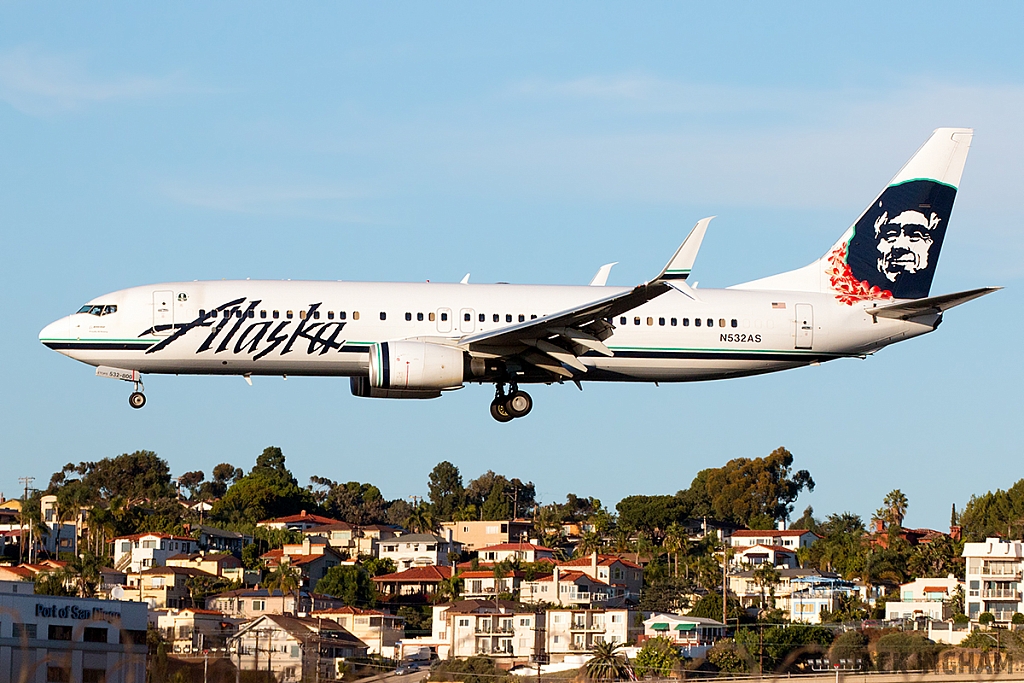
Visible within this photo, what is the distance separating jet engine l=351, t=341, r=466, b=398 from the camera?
40.3 meters

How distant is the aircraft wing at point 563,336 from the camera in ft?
129

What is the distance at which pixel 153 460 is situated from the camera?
604 feet

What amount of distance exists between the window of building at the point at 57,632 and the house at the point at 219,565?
3111 inches

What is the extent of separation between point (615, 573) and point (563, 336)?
3360 inches

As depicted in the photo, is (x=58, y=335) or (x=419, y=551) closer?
(x=58, y=335)

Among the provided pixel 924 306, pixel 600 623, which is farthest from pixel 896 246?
pixel 600 623

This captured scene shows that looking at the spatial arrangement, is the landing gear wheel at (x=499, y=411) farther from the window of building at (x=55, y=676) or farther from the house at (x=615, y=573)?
the house at (x=615, y=573)

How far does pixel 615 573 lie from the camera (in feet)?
407

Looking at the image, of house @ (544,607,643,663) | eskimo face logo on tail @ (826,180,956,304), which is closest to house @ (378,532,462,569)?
house @ (544,607,643,663)

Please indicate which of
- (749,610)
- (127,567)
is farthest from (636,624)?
(127,567)

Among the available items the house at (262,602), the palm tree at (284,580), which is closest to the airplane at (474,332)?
the house at (262,602)

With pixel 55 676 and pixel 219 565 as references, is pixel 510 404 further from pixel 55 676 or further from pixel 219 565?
pixel 219 565

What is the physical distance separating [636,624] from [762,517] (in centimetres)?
10899

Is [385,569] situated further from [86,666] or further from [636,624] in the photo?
[86,666]
